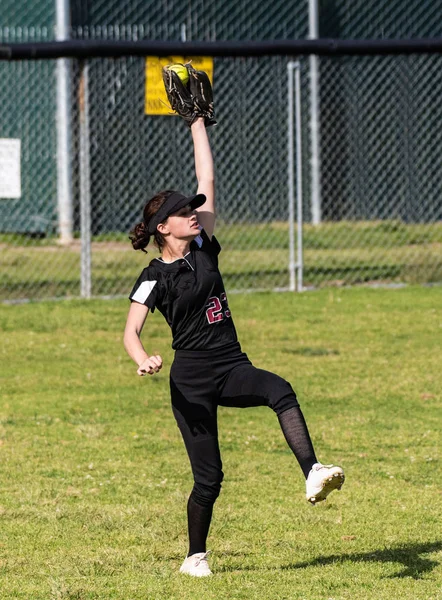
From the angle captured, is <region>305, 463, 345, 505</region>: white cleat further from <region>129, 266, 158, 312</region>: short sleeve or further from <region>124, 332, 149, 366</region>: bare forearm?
<region>129, 266, 158, 312</region>: short sleeve

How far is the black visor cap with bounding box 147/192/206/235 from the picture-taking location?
4980mm

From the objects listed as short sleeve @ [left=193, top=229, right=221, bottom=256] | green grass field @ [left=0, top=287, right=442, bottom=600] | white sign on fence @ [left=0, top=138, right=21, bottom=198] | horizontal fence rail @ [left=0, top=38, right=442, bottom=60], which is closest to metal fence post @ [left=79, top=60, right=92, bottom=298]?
horizontal fence rail @ [left=0, top=38, right=442, bottom=60]

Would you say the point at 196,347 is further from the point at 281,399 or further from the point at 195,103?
the point at 195,103

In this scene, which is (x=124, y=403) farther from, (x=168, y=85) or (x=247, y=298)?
(x=247, y=298)

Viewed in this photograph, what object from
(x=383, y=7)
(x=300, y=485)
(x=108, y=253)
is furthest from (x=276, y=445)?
(x=383, y=7)

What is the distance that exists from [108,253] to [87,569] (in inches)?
399

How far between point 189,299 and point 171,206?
0.40m

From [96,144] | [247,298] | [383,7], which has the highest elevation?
[383,7]

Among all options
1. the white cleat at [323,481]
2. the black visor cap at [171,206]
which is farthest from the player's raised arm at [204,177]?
the white cleat at [323,481]

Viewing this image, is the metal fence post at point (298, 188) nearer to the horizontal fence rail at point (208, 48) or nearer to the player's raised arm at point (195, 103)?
the horizontal fence rail at point (208, 48)

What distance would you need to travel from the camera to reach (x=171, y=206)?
4.99 meters

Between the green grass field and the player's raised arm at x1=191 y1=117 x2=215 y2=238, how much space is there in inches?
57.8

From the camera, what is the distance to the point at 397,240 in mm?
15961

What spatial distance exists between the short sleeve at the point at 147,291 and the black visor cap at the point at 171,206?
0.21 metres
